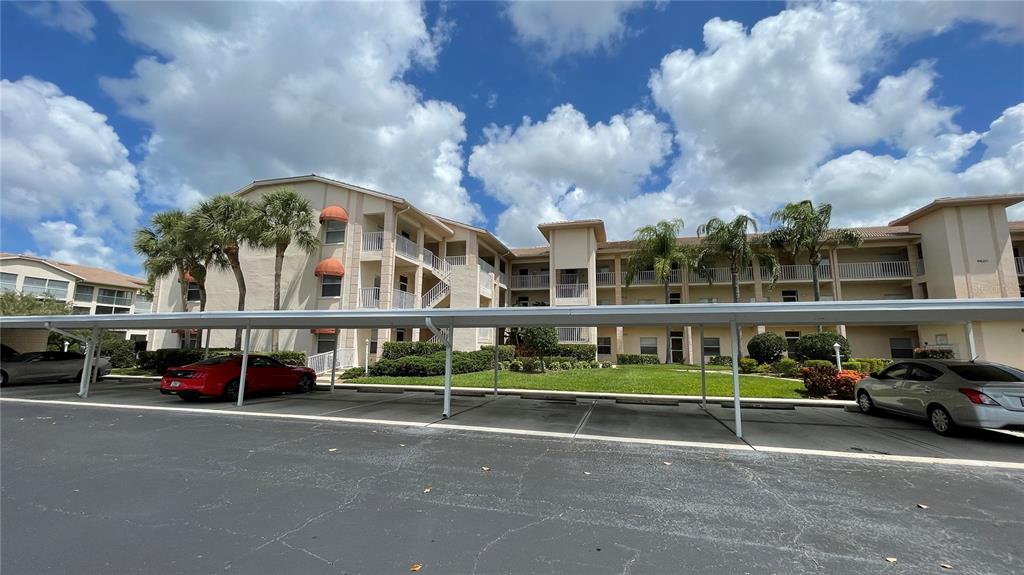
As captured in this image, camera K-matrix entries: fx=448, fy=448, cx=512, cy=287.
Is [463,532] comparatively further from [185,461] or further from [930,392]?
[930,392]

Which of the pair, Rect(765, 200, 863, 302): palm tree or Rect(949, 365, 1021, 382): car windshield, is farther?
Rect(765, 200, 863, 302): palm tree

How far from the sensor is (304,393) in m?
15.2

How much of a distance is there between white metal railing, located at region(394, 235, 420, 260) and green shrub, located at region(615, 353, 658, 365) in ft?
45.3

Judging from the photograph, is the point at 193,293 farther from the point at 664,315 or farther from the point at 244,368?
the point at 664,315

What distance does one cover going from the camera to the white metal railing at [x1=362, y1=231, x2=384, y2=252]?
24.1 m

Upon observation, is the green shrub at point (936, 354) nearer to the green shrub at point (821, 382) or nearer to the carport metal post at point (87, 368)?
the green shrub at point (821, 382)

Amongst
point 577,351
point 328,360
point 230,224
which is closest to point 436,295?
point 328,360

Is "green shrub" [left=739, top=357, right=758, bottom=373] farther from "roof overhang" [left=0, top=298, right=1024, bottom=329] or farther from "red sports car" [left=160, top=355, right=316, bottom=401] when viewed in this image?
"red sports car" [left=160, top=355, right=316, bottom=401]

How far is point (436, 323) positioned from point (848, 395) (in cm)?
1238

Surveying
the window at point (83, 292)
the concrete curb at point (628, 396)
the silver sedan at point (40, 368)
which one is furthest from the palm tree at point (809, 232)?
the window at point (83, 292)

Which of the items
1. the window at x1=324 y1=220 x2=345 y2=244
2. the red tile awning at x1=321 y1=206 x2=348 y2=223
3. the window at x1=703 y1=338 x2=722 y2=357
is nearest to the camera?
the red tile awning at x1=321 y1=206 x2=348 y2=223

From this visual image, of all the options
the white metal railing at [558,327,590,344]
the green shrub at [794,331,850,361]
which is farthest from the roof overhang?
the white metal railing at [558,327,590,344]

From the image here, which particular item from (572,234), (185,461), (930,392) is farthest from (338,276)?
(930,392)

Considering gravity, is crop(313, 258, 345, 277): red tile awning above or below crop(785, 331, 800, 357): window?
above
